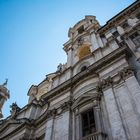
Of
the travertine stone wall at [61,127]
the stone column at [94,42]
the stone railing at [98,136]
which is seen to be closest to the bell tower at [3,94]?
the stone column at [94,42]

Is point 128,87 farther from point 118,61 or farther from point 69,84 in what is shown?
point 69,84

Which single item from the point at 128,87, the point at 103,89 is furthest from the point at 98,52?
the point at 128,87

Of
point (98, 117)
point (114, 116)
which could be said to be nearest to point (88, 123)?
point (98, 117)

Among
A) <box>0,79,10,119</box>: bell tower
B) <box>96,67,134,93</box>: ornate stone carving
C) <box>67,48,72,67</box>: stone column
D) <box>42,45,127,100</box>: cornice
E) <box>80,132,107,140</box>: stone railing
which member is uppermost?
<box>0,79,10,119</box>: bell tower

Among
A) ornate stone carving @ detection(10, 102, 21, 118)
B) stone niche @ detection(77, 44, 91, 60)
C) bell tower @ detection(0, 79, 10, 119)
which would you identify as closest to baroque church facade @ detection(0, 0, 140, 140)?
ornate stone carving @ detection(10, 102, 21, 118)

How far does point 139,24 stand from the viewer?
18156 millimetres

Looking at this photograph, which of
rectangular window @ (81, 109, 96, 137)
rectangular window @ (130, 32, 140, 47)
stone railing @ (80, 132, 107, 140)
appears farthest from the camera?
rectangular window @ (130, 32, 140, 47)

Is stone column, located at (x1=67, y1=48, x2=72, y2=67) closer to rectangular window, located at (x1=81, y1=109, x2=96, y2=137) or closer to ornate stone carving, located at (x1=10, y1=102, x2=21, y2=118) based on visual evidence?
ornate stone carving, located at (x1=10, y1=102, x2=21, y2=118)

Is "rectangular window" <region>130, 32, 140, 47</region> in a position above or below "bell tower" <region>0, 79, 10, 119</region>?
below

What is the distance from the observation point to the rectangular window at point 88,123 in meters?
13.1

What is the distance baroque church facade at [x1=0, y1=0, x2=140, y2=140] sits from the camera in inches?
458

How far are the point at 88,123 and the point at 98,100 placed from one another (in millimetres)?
1717

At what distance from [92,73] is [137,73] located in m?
3.91

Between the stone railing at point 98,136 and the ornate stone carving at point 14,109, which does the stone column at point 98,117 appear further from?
the ornate stone carving at point 14,109
